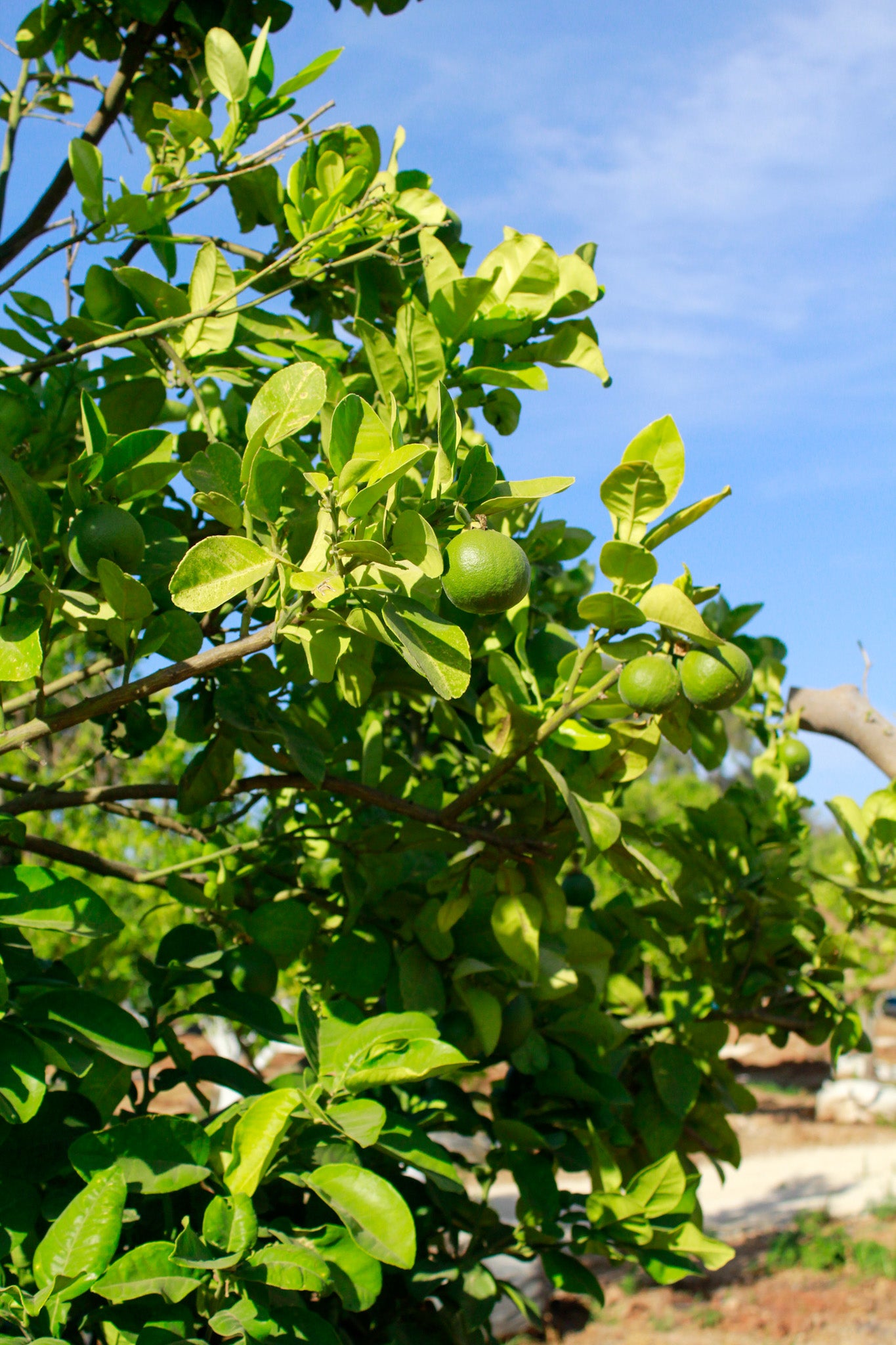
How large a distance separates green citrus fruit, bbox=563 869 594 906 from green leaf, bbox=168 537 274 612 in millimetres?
1083

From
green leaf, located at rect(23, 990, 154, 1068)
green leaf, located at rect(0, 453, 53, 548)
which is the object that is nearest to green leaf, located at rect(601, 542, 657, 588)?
green leaf, located at rect(0, 453, 53, 548)

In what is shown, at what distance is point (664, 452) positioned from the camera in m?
1.01

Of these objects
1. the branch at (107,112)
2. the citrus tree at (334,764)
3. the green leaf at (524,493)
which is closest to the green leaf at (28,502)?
the citrus tree at (334,764)

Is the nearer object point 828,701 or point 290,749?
point 290,749

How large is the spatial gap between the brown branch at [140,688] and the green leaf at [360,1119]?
46 cm

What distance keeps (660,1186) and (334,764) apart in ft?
2.50

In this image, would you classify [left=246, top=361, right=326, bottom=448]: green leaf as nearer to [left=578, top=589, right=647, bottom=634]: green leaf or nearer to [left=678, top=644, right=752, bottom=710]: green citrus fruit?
[left=578, top=589, right=647, bottom=634]: green leaf

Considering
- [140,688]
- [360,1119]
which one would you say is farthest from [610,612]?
[360,1119]

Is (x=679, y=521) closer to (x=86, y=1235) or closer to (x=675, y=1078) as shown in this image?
(x=86, y=1235)

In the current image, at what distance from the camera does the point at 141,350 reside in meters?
1.32

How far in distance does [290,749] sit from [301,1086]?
0.38 metres

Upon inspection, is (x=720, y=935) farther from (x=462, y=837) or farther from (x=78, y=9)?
(x=78, y=9)

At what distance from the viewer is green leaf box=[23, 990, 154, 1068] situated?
3.35 feet

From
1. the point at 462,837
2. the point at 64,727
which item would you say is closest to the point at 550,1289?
the point at 462,837
